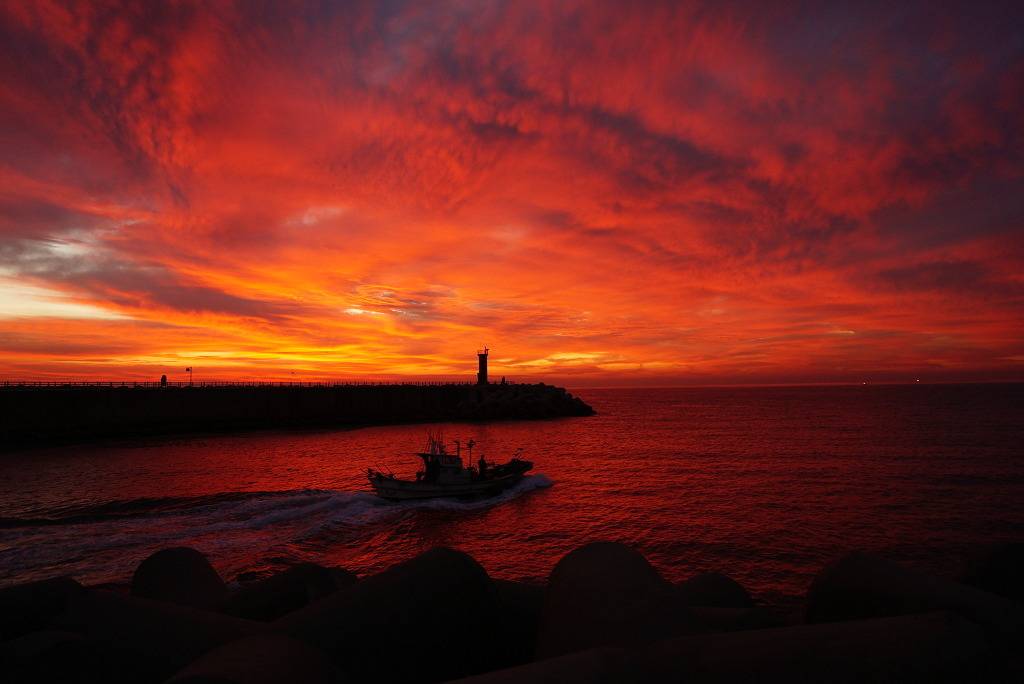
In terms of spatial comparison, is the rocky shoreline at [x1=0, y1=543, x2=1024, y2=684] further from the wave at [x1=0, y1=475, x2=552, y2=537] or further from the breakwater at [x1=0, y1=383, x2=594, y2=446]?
the breakwater at [x1=0, y1=383, x2=594, y2=446]

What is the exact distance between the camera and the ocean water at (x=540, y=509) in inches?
→ 668

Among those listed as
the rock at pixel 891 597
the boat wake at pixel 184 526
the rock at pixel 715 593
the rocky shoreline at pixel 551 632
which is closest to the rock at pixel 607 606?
the rocky shoreline at pixel 551 632

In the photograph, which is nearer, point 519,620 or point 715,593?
point 519,620

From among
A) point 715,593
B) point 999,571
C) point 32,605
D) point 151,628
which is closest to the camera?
point 151,628

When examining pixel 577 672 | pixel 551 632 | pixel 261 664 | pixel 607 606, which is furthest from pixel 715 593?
pixel 261 664

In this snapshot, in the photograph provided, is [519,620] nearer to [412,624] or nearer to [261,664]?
[412,624]

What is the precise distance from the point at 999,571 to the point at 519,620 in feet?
18.8

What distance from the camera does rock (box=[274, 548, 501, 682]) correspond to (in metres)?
4.48

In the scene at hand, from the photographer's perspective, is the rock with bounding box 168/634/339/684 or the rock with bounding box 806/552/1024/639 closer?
the rock with bounding box 168/634/339/684

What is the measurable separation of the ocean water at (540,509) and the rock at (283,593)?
30.4 ft

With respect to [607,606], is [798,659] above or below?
above

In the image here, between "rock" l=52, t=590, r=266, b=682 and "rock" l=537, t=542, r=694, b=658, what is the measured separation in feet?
9.85

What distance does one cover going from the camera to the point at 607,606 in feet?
15.0

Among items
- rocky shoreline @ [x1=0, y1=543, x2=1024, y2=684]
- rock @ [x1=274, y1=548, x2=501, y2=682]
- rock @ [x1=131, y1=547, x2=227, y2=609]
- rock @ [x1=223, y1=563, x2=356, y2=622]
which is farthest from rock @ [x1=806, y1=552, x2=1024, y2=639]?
rock @ [x1=131, y1=547, x2=227, y2=609]
